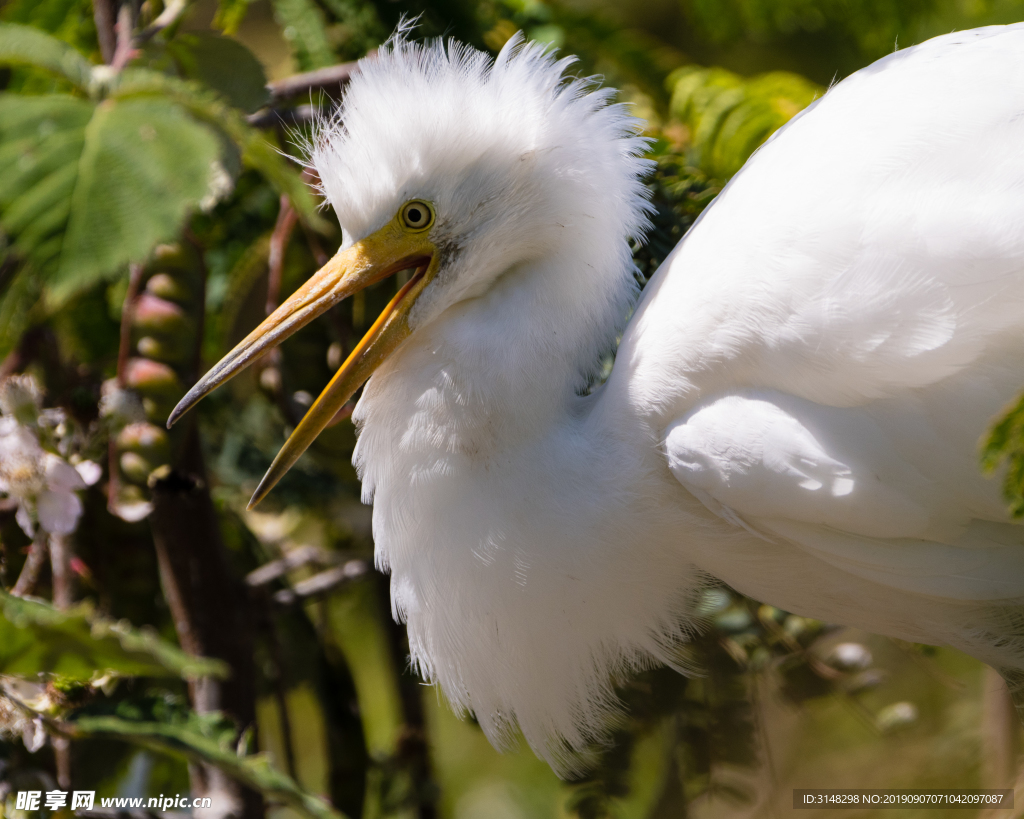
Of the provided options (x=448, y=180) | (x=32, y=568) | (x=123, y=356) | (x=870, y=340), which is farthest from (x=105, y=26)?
(x=870, y=340)

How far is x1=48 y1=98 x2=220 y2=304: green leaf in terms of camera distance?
0.84m

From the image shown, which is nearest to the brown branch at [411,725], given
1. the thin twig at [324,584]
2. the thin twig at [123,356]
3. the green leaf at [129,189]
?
the thin twig at [324,584]

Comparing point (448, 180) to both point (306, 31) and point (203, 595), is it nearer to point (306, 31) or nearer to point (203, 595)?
point (306, 31)

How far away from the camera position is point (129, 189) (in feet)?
2.94

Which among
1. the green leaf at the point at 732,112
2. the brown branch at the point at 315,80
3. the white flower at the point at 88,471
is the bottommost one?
the white flower at the point at 88,471

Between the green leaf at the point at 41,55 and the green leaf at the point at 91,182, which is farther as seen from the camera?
the green leaf at the point at 41,55

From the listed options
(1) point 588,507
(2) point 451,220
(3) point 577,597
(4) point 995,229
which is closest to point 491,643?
(3) point 577,597

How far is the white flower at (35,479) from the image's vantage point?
1299mm

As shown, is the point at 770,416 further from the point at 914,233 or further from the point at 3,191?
the point at 3,191

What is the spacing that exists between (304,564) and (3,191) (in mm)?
1253

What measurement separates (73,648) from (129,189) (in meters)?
0.44

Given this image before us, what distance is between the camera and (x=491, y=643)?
1485 millimetres

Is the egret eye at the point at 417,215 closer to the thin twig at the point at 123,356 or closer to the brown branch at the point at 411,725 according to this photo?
the thin twig at the point at 123,356

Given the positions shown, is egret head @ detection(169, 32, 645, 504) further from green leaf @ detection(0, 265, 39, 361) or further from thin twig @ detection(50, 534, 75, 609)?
thin twig @ detection(50, 534, 75, 609)
